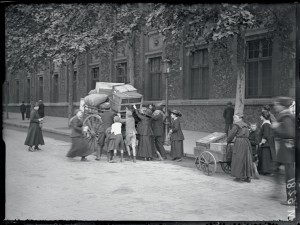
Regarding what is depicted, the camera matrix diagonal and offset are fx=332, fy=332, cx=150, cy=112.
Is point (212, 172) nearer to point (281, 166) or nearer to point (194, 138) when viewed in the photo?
point (281, 166)

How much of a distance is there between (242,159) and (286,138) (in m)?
2.41

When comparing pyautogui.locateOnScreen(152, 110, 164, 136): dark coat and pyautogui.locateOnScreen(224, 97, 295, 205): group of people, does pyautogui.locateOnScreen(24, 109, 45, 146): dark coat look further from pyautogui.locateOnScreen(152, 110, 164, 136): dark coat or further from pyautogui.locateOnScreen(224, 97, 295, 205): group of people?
pyautogui.locateOnScreen(224, 97, 295, 205): group of people

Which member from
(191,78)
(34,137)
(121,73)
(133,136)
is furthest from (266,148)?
(121,73)

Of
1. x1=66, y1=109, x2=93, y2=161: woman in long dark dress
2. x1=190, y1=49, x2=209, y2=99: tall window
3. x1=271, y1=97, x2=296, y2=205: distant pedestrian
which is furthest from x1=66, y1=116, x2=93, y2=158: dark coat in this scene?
x1=190, y1=49, x2=209, y2=99: tall window

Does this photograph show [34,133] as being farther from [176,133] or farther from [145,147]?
[176,133]

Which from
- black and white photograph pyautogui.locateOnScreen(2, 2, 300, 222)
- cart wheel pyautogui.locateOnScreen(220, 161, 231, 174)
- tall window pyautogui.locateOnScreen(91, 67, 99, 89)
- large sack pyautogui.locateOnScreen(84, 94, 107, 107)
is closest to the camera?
black and white photograph pyautogui.locateOnScreen(2, 2, 300, 222)

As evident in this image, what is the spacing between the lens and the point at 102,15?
1152 cm

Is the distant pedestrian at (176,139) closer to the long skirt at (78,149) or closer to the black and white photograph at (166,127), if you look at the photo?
the black and white photograph at (166,127)

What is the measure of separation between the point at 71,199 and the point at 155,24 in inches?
215

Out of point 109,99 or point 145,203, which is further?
point 109,99

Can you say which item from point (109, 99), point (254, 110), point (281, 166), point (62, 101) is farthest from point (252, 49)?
point (62, 101)

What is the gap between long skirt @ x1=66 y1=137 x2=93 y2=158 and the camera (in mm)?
10617

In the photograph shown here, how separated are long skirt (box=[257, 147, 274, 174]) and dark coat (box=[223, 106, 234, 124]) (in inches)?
254

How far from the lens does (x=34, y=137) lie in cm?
1215
